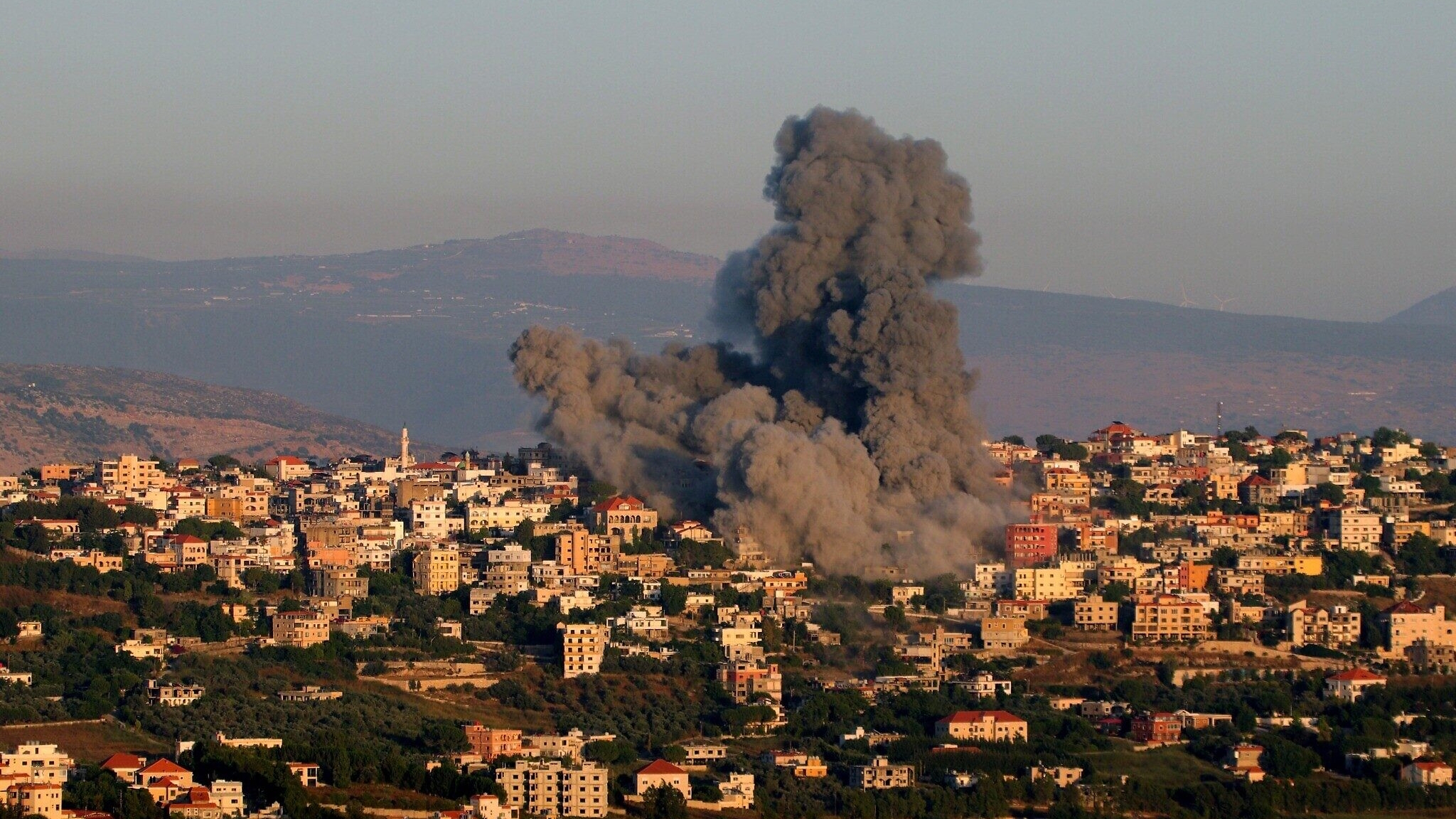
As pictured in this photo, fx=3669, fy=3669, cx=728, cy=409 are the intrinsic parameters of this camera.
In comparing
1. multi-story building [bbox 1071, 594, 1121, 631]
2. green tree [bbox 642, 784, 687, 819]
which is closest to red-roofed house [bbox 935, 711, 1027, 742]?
green tree [bbox 642, 784, 687, 819]

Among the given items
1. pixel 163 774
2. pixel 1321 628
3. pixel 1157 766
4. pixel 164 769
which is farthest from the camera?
pixel 1321 628

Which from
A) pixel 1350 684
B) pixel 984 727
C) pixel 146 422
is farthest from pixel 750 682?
pixel 146 422

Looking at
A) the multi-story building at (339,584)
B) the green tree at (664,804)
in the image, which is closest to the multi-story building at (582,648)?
the multi-story building at (339,584)

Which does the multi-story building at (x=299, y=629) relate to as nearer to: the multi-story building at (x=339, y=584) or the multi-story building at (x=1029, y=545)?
the multi-story building at (x=339, y=584)

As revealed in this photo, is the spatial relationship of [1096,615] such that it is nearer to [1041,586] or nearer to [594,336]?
[1041,586]

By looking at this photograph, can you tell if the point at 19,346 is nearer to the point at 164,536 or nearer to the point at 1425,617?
the point at 164,536

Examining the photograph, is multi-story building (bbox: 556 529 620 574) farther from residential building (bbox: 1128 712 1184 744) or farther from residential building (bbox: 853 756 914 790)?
residential building (bbox: 853 756 914 790)

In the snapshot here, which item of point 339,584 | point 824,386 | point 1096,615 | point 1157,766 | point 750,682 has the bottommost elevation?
point 1157,766
